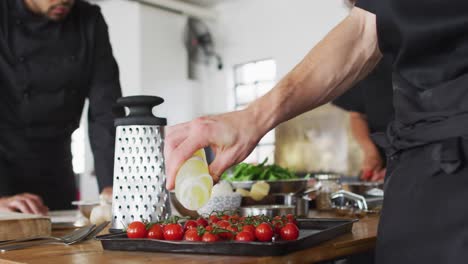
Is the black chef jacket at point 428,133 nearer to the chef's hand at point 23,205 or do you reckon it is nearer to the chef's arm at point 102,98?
the chef's hand at point 23,205

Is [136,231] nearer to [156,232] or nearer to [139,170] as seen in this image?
[156,232]

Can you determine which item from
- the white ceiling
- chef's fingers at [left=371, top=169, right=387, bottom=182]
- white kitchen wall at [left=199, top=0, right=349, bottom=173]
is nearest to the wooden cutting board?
chef's fingers at [left=371, top=169, right=387, bottom=182]

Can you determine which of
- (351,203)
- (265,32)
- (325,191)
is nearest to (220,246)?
(351,203)

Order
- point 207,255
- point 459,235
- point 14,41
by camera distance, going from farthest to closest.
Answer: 1. point 14,41
2. point 207,255
3. point 459,235

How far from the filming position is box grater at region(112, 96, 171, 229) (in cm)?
129

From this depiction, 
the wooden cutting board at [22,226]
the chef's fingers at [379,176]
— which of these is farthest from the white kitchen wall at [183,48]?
the wooden cutting board at [22,226]

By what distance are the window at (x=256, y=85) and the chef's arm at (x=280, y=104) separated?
6.45 m

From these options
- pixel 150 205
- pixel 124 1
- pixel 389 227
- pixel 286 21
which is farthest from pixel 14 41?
pixel 124 1

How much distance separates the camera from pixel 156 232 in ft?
3.29

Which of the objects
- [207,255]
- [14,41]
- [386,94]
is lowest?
[207,255]

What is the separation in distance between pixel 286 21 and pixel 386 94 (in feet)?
14.3

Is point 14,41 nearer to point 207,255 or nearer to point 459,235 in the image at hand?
point 207,255

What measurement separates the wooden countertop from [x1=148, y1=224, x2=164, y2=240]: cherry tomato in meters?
0.05

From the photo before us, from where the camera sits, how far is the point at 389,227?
36.2 inches
